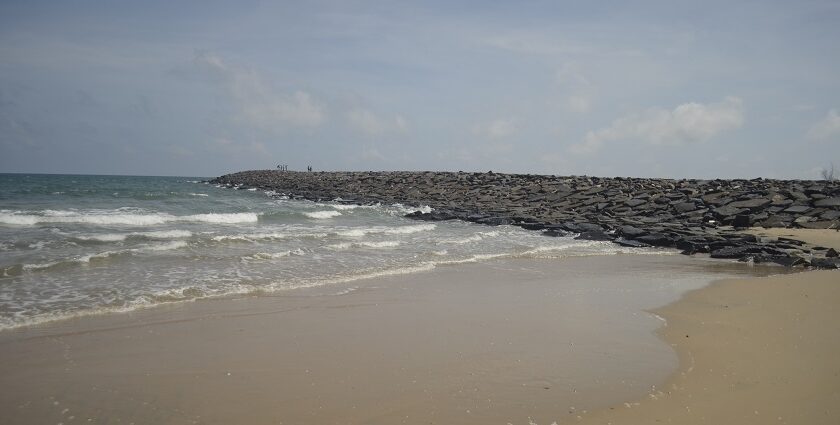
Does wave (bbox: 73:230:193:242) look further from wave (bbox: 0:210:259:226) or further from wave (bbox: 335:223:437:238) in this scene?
wave (bbox: 335:223:437:238)

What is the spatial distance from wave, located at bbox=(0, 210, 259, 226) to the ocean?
36 millimetres

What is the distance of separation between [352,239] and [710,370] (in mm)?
11837

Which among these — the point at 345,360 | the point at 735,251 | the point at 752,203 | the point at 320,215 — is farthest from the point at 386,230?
the point at 752,203

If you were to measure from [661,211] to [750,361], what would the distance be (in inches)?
753

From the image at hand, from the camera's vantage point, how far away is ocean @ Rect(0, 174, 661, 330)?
7.64 meters

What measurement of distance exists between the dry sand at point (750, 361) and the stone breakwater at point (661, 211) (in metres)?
5.19

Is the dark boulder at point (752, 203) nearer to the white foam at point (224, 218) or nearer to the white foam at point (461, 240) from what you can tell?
the white foam at point (461, 240)

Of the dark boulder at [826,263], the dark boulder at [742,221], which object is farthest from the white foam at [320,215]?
the dark boulder at [826,263]

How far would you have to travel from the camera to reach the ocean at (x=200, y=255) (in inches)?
301

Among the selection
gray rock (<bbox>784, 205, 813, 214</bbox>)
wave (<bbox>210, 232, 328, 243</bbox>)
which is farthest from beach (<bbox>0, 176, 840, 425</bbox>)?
gray rock (<bbox>784, 205, 813, 214</bbox>)

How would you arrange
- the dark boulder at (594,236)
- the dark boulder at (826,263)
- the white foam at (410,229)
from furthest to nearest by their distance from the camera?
→ the white foam at (410,229) → the dark boulder at (594,236) → the dark boulder at (826,263)

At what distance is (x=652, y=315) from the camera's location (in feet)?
22.7

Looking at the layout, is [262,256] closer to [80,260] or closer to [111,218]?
[80,260]

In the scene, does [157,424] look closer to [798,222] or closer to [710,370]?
[710,370]
